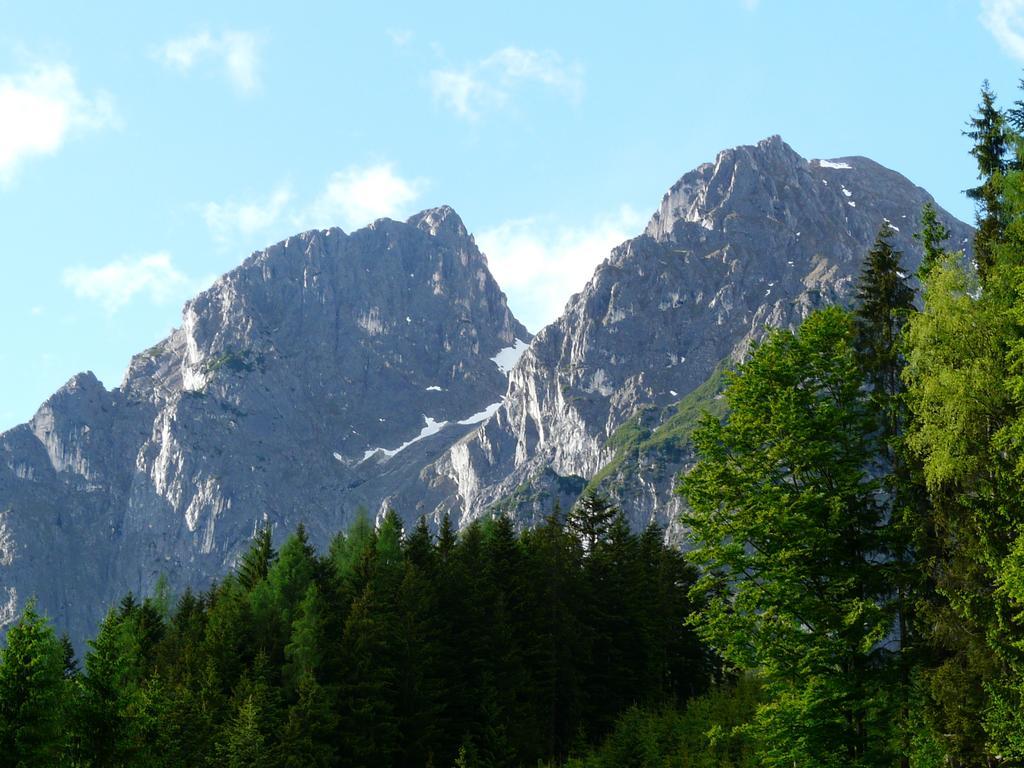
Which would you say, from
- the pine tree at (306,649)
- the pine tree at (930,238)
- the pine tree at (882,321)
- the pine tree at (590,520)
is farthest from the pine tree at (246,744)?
the pine tree at (590,520)

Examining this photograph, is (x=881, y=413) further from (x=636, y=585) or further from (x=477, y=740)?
(x=636, y=585)

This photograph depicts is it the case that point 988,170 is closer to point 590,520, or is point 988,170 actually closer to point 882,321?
point 882,321

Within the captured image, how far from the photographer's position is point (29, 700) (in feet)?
113

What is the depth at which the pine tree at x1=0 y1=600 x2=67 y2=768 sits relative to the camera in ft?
111

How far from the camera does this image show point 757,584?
33.0m

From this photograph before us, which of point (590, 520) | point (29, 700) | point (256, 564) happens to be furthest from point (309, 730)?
point (590, 520)

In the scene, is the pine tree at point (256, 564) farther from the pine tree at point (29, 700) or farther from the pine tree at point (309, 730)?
the pine tree at point (29, 700)

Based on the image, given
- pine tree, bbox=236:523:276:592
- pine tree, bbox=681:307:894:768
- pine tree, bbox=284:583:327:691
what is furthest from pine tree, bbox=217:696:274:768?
pine tree, bbox=236:523:276:592

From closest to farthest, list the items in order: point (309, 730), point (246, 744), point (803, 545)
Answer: point (803, 545) → point (246, 744) → point (309, 730)

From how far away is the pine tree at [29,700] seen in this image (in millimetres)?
33688

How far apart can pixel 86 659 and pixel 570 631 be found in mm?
30055

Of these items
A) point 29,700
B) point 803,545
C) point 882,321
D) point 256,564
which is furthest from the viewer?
point 256,564

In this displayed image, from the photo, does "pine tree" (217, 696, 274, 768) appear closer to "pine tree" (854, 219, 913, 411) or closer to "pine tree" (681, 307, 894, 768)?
"pine tree" (681, 307, 894, 768)

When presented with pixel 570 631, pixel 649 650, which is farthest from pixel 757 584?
pixel 649 650
